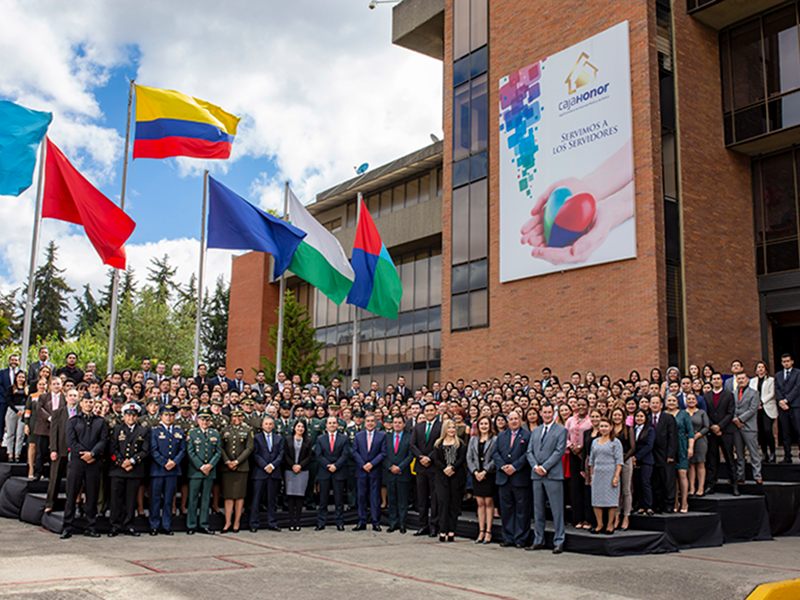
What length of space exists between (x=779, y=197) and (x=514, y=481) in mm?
14564

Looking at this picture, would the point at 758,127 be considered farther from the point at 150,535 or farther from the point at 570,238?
the point at 150,535

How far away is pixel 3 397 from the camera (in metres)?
13.8

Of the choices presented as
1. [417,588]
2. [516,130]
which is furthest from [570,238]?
[417,588]

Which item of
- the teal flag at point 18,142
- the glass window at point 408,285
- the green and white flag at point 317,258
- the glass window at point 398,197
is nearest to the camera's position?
the teal flag at point 18,142

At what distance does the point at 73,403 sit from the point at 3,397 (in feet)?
10.9

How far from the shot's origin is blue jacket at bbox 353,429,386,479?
12.7 m

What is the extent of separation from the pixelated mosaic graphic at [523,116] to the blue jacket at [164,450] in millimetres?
13725

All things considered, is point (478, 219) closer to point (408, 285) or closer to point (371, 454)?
point (408, 285)

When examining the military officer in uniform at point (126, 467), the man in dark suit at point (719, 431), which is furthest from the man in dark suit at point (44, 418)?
the man in dark suit at point (719, 431)

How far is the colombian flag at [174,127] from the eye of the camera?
52.3 ft

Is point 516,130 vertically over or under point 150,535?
over

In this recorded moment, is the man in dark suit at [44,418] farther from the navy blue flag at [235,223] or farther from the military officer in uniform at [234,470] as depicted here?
the navy blue flag at [235,223]

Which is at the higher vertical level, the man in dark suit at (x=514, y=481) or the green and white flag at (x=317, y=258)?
the green and white flag at (x=317, y=258)

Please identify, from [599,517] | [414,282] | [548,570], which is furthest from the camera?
[414,282]
